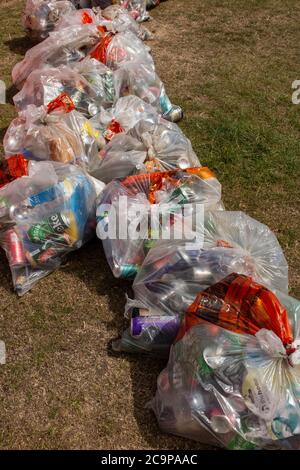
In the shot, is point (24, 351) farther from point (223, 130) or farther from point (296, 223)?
point (223, 130)

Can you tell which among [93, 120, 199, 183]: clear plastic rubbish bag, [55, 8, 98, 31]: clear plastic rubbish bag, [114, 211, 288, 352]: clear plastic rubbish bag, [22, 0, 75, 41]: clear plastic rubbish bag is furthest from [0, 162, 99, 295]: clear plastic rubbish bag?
[22, 0, 75, 41]: clear plastic rubbish bag

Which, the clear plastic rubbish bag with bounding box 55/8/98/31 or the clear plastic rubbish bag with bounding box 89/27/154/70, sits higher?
the clear plastic rubbish bag with bounding box 55/8/98/31

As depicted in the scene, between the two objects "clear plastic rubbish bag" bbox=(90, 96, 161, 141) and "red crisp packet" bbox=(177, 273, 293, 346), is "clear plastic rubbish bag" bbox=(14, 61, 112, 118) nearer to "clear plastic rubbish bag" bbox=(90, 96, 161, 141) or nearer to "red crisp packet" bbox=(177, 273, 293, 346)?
"clear plastic rubbish bag" bbox=(90, 96, 161, 141)

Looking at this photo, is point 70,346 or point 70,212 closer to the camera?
point 70,346

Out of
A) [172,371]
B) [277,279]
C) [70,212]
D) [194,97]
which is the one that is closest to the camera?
[172,371]

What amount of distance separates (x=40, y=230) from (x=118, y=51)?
1.75m

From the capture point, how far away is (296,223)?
262 centimetres

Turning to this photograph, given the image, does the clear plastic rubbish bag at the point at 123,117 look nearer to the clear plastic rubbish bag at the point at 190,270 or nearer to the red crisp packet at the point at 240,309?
the clear plastic rubbish bag at the point at 190,270

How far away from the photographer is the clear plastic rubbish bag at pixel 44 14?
4.23m

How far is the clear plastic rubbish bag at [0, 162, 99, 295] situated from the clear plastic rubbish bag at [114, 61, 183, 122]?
47.2 inches

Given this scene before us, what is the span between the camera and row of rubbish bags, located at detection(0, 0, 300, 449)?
1567mm

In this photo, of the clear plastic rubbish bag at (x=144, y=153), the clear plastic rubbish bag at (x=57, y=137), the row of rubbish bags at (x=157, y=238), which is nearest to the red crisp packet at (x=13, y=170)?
the row of rubbish bags at (x=157, y=238)

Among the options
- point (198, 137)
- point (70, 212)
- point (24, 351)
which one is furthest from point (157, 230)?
point (198, 137)

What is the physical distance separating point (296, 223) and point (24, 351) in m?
1.53
